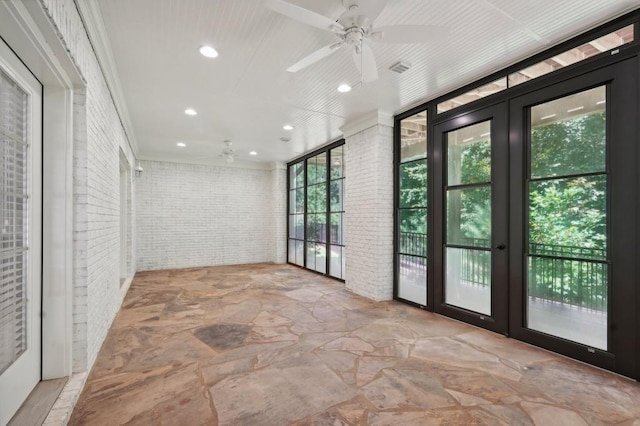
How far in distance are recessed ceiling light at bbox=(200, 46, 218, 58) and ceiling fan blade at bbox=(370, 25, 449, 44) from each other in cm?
165

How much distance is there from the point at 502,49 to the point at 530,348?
10.1 feet

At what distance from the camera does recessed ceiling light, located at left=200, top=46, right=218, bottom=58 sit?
3010 millimetres

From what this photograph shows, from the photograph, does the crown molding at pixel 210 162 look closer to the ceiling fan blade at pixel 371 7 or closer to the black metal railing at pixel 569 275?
the ceiling fan blade at pixel 371 7

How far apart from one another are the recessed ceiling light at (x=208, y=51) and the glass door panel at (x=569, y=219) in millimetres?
3422

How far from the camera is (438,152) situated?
4.29 metres

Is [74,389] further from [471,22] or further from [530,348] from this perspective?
[471,22]

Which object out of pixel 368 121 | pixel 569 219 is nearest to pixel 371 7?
pixel 569 219

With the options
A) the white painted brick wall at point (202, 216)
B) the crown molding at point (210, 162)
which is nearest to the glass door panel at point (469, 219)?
the white painted brick wall at point (202, 216)

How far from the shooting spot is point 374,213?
5.02m

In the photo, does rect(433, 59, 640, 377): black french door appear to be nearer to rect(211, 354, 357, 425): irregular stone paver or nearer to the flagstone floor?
the flagstone floor

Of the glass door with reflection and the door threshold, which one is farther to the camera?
the glass door with reflection

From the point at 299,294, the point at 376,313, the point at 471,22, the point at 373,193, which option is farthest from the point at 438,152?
the point at 299,294

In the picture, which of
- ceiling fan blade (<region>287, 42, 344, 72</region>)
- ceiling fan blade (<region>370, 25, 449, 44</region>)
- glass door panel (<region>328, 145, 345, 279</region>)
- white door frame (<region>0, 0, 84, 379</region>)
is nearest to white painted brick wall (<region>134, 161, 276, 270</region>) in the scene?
glass door panel (<region>328, 145, 345, 279</region>)

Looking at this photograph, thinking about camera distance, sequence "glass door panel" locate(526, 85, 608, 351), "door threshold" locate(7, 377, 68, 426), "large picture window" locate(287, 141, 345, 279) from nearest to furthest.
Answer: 1. "door threshold" locate(7, 377, 68, 426)
2. "glass door panel" locate(526, 85, 608, 351)
3. "large picture window" locate(287, 141, 345, 279)
